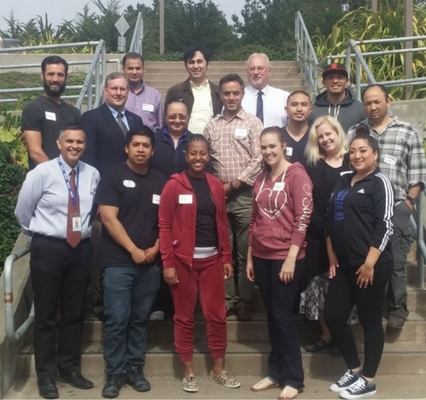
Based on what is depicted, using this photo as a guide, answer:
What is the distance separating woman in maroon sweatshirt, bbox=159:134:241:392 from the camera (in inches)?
202

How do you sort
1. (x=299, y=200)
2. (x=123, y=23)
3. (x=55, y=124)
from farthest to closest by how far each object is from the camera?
(x=123, y=23)
(x=55, y=124)
(x=299, y=200)

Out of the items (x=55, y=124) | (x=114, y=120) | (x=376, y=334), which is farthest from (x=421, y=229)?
(x=55, y=124)

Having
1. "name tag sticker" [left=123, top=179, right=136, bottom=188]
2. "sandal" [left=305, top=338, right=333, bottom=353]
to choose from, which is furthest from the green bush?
"sandal" [left=305, top=338, right=333, bottom=353]

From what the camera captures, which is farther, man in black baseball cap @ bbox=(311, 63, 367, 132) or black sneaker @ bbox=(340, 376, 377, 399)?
man in black baseball cap @ bbox=(311, 63, 367, 132)

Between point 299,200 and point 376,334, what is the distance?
1068 millimetres

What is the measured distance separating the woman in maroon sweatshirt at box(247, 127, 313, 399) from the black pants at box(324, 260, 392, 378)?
0.88ft

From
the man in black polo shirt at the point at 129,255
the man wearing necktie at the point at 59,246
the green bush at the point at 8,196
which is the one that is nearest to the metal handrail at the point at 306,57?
the green bush at the point at 8,196

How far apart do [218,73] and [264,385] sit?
28.0 feet

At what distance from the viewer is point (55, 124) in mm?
5637

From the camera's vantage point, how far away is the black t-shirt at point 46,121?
18.3 feet

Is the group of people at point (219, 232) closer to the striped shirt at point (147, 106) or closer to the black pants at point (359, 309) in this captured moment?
the black pants at point (359, 309)

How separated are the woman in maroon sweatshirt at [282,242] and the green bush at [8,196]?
2.40m

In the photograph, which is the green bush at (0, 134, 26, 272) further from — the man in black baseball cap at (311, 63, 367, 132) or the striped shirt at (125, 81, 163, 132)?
the man in black baseball cap at (311, 63, 367, 132)

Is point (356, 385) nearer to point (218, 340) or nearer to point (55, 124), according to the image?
point (218, 340)
